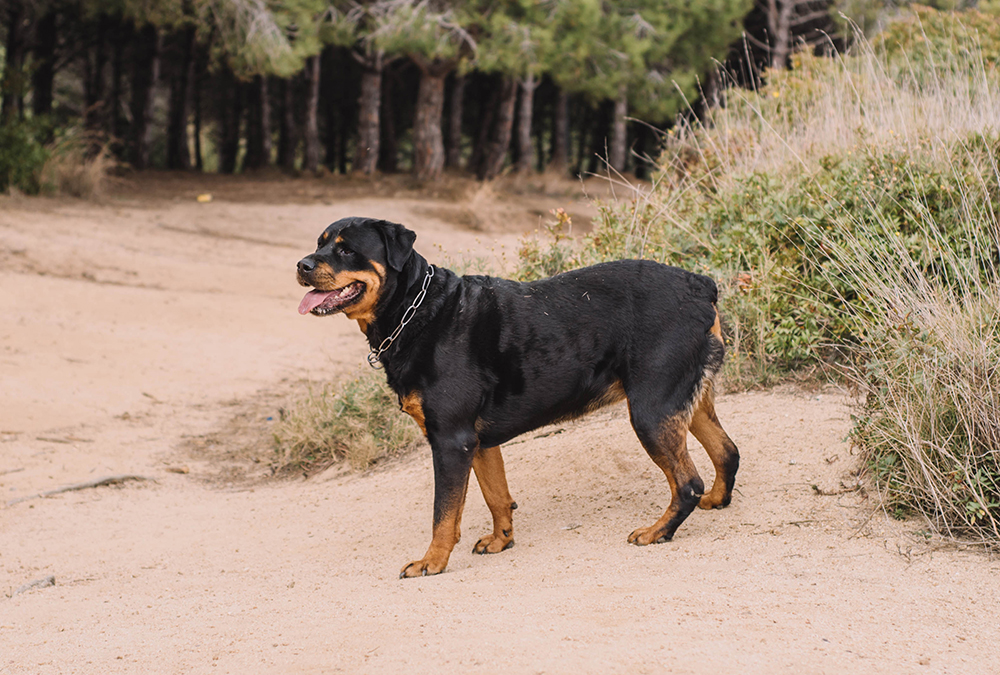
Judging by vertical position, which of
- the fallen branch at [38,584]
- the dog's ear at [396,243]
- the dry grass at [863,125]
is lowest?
the fallen branch at [38,584]

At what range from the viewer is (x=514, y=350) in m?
4.41

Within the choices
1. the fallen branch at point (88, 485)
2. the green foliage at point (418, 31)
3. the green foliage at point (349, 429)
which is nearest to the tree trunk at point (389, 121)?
the green foliage at point (418, 31)

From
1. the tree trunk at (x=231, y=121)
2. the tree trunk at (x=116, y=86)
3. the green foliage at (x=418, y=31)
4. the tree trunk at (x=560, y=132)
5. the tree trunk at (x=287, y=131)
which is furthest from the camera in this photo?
the tree trunk at (x=231, y=121)

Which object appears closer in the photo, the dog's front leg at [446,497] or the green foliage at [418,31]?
the dog's front leg at [446,497]

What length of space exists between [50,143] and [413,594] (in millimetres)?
16056

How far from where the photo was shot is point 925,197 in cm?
619

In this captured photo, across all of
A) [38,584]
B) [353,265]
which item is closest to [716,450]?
[353,265]

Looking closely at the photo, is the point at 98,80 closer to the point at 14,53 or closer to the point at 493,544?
the point at 14,53

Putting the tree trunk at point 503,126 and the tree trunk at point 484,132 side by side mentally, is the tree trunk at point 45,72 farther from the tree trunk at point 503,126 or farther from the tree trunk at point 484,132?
the tree trunk at point 484,132

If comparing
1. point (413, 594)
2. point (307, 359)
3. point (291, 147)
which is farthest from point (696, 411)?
point (291, 147)

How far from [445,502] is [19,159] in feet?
46.6

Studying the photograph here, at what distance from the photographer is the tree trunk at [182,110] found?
86.9 ft

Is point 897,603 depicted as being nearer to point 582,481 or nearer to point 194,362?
point 582,481

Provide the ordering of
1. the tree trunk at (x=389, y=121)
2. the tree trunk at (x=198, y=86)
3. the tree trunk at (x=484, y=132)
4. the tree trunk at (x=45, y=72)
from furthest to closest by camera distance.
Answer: the tree trunk at (x=198, y=86) → the tree trunk at (x=389, y=121) → the tree trunk at (x=484, y=132) → the tree trunk at (x=45, y=72)
